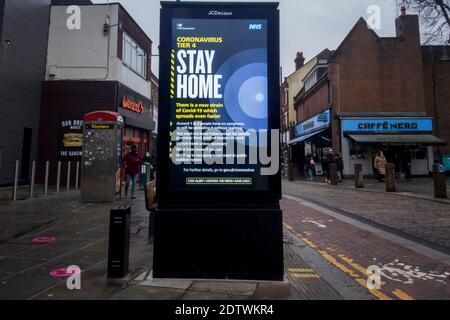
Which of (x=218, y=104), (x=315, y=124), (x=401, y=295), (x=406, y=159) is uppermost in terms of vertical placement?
(x=315, y=124)

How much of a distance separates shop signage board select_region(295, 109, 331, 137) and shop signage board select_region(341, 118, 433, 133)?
2.22 meters

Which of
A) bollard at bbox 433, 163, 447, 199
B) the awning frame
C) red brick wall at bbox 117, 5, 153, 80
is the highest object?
red brick wall at bbox 117, 5, 153, 80

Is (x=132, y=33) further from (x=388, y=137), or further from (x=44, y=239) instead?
(x=388, y=137)

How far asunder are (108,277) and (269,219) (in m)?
2.18

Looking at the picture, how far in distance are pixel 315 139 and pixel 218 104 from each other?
31.0 meters

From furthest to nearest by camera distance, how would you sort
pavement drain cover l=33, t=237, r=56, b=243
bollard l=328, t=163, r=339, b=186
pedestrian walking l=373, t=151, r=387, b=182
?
1. bollard l=328, t=163, r=339, b=186
2. pedestrian walking l=373, t=151, r=387, b=182
3. pavement drain cover l=33, t=237, r=56, b=243

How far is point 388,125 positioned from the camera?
26.8 metres

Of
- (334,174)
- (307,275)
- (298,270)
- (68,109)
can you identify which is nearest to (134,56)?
(68,109)

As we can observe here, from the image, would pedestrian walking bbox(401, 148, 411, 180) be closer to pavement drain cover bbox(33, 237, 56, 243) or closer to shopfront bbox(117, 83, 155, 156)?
shopfront bbox(117, 83, 155, 156)

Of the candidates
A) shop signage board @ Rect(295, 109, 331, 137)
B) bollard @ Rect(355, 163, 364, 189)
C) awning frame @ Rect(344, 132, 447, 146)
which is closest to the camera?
bollard @ Rect(355, 163, 364, 189)

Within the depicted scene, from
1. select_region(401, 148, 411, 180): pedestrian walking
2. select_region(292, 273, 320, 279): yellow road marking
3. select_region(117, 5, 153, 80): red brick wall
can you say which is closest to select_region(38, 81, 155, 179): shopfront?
select_region(117, 5, 153, 80): red brick wall

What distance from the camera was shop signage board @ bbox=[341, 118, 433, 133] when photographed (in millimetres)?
26719

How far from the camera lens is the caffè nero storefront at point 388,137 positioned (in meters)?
26.0
